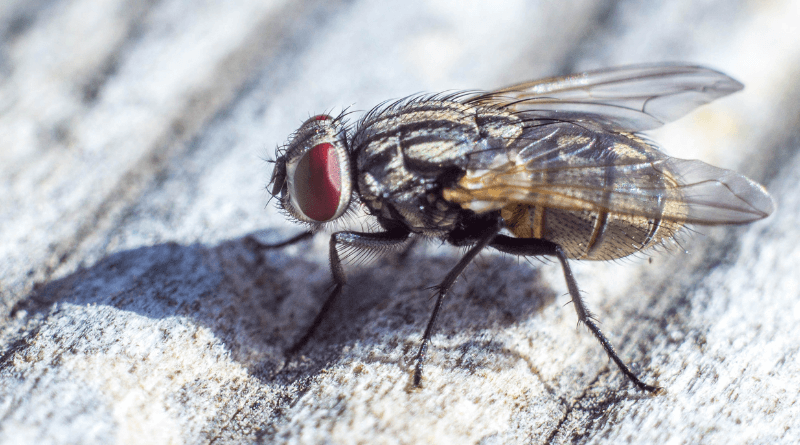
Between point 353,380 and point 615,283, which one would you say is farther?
point 615,283

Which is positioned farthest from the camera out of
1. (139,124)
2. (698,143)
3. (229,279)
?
(698,143)

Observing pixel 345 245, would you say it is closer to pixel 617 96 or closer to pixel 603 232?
pixel 603 232

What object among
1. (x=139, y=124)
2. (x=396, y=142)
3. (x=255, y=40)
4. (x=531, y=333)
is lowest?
(x=531, y=333)

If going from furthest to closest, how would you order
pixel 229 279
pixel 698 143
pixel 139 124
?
pixel 698 143 < pixel 139 124 < pixel 229 279

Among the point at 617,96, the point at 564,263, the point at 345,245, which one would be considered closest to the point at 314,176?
the point at 345,245

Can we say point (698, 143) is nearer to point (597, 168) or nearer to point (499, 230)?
point (597, 168)

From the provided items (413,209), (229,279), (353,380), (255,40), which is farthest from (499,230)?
(255,40)
